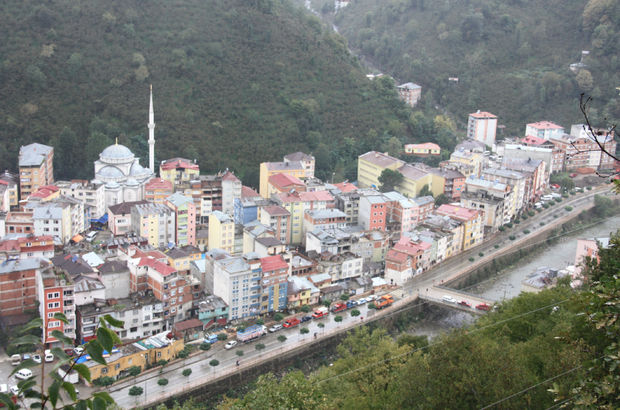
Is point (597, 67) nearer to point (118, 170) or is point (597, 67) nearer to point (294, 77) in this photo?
point (294, 77)

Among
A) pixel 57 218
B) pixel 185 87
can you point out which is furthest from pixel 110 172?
pixel 185 87

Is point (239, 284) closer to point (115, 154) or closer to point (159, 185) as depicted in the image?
point (159, 185)

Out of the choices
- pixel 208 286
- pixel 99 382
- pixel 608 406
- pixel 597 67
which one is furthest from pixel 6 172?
pixel 597 67

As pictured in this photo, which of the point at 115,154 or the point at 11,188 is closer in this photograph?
the point at 11,188

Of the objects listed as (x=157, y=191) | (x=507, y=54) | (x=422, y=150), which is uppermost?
(x=507, y=54)

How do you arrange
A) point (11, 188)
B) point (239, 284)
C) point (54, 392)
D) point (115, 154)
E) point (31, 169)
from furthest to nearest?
point (115, 154) < point (31, 169) < point (11, 188) < point (239, 284) < point (54, 392)

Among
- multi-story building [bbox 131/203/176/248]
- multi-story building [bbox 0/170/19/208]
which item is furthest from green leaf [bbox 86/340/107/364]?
multi-story building [bbox 0/170/19/208]

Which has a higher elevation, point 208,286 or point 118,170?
point 118,170
